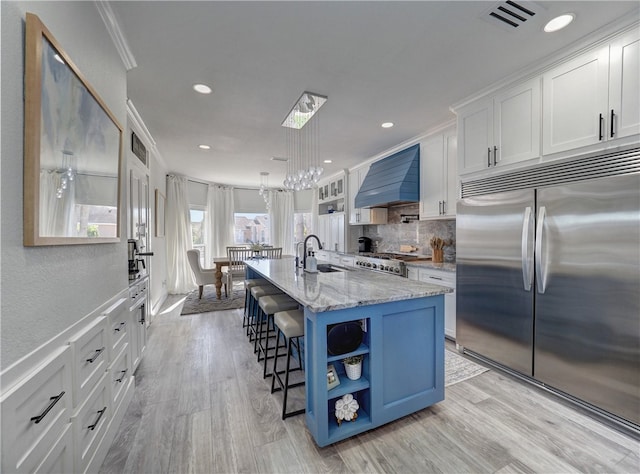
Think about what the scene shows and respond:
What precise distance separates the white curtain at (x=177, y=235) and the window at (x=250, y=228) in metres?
1.51

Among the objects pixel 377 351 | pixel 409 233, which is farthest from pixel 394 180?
pixel 377 351

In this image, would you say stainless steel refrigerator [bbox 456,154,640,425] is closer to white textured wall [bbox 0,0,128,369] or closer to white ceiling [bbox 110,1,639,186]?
white ceiling [bbox 110,1,639,186]

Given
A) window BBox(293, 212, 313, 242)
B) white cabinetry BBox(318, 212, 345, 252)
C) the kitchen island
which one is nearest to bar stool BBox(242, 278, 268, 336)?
the kitchen island

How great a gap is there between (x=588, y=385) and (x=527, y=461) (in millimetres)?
816

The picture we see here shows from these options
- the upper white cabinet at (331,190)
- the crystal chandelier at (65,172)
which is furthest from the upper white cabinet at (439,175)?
the crystal chandelier at (65,172)

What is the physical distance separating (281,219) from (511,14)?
21.1ft

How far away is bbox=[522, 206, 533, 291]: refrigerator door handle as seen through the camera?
2.10 meters

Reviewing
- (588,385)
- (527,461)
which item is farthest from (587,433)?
(527,461)

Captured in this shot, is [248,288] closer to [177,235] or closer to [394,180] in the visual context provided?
[394,180]

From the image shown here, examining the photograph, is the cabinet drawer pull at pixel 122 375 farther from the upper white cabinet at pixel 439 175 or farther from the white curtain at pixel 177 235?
the white curtain at pixel 177 235

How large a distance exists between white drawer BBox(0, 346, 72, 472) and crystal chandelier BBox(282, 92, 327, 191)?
256 cm

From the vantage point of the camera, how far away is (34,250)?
94 cm

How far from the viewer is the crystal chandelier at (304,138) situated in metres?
2.71

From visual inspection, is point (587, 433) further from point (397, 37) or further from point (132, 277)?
point (132, 277)
